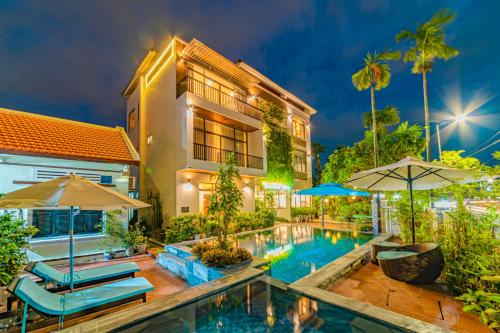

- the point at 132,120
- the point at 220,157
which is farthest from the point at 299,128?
the point at 132,120

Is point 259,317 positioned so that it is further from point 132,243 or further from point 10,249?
point 132,243

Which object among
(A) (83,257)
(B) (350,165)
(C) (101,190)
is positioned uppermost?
(B) (350,165)

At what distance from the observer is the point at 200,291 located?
4.28 m

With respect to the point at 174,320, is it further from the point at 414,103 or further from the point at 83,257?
the point at 414,103

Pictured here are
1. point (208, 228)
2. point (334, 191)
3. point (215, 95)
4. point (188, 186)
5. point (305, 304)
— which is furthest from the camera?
point (215, 95)

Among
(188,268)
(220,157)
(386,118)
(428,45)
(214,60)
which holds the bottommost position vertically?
(188,268)

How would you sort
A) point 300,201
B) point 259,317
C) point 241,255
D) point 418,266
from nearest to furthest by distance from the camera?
point 259,317
point 418,266
point 241,255
point 300,201

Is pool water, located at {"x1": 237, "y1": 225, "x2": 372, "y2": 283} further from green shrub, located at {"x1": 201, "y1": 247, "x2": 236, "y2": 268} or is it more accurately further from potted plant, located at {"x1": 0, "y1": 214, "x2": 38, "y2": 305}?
potted plant, located at {"x1": 0, "y1": 214, "x2": 38, "y2": 305}

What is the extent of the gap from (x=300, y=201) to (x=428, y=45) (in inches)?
575

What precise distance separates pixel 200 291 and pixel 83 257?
7048 mm

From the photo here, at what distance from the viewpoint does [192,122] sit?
446 inches

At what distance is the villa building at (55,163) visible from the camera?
25.2 ft

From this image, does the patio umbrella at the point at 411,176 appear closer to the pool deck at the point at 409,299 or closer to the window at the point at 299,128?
the pool deck at the point at 409,299

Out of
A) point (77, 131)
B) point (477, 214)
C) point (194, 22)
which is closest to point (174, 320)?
point (477, 214)
